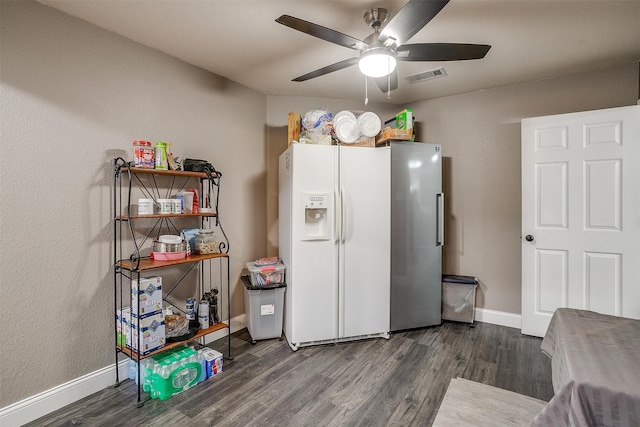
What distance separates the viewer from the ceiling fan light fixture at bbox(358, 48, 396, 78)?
5.73ft

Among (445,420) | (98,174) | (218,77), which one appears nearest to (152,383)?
(98,174)

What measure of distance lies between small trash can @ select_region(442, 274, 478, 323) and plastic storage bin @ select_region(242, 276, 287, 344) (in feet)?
5.78

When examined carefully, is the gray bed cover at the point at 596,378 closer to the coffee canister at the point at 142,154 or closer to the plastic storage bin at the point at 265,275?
the plastic storage bin at the point at 265,275

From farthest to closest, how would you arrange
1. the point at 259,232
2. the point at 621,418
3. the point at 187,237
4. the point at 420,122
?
the point at 420,122 → the point at 259,232 → the point at 187,237 → the point at 621,418

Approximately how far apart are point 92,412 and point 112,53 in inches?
93.8

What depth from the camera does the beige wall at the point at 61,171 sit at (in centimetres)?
169

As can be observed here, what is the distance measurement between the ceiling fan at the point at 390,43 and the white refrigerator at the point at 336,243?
887 millimetres

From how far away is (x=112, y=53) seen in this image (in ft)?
6.91

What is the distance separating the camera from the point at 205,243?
237cm

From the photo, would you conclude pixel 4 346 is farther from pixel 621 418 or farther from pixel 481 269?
pixel 481 269

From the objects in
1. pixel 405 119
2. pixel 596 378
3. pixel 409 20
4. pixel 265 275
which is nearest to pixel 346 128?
pixel 405 119

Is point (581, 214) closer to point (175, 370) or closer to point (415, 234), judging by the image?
point (415, 234)

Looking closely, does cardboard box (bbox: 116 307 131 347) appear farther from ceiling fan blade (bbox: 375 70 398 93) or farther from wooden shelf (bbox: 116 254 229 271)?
ceiling fan blade (bbox: 375 70 398 93)

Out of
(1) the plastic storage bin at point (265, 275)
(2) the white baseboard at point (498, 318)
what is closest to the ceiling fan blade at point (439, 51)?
(1) the plastic storage bin at point (265, 275)
